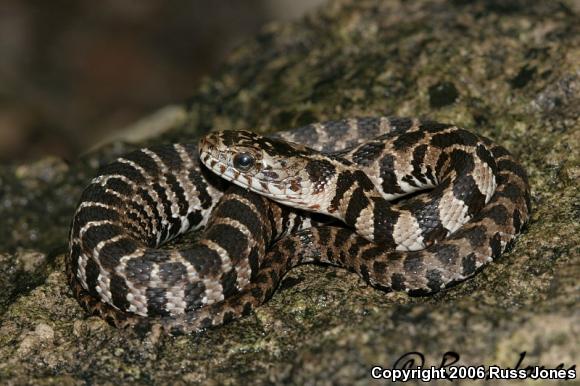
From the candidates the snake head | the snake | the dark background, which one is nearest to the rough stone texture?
the snake

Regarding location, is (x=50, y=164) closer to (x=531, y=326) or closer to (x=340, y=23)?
(x=340, y=23)

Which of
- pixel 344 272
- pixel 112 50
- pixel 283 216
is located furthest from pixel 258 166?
pixel 112 50

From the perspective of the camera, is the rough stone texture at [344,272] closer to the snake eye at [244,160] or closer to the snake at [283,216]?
the snake at [283,216]

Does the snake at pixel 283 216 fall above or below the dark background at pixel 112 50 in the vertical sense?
below

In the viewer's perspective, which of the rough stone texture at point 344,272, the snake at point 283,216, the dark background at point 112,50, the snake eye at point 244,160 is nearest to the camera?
the rough stone texture at point 344,272

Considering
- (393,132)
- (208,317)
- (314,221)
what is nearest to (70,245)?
(208,317)

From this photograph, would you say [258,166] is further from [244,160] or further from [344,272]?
[344,272]

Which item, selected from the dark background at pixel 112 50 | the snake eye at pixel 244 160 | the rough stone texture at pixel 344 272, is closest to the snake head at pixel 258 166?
the snake eye at pixel 244 160
